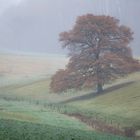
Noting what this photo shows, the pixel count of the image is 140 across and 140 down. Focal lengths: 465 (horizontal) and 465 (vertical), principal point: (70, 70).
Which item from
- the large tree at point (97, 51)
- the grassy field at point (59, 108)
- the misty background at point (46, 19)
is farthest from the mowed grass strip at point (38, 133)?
the misty background at point (46, 19)

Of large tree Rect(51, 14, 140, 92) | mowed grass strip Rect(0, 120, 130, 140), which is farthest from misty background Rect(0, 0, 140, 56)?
mowed grass strip Rect(0, 120, 130, 140)

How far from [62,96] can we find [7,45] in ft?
90.4

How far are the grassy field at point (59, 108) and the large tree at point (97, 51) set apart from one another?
1.52 metres

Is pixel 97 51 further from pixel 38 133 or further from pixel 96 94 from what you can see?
pixel 38 133

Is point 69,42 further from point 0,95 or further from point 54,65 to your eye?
point 54,65

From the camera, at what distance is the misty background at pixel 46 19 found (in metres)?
68.4

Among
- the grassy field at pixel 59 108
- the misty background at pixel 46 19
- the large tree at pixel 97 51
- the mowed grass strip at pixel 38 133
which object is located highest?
the misty background at pixel 46 19

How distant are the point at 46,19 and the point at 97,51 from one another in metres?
40.4

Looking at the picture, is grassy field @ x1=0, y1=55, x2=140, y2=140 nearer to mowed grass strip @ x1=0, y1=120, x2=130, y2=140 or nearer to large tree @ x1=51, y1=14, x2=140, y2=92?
mowed grass strip @ x1=0, y1=120, x2=130, y2=140

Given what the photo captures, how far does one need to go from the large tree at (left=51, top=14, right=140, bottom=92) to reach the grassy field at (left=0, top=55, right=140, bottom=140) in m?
1.52

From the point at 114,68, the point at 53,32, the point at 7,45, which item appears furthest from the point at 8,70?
the point at 53,32

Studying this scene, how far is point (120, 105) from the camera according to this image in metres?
35.7

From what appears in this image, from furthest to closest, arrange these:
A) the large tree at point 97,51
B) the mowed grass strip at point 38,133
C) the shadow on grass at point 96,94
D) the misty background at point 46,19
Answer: the misty background at point 46,19 < the large tree at point 97,51 < the shadow on grass at point 96,94 < the mowed grass strip at point 38,133

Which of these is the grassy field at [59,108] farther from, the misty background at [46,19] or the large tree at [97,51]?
the misty background at [46,19]
